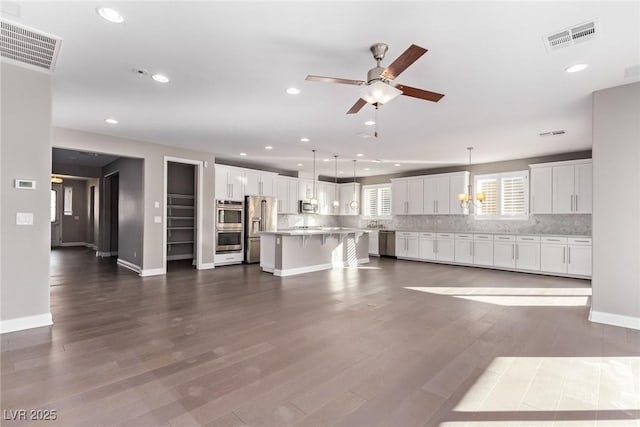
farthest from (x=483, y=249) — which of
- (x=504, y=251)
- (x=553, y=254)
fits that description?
(x=553, y=254)

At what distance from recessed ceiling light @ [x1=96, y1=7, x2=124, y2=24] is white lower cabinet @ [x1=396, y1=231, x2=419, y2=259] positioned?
26.7ft

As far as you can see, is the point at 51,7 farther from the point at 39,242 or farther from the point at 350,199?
the point at 350,199

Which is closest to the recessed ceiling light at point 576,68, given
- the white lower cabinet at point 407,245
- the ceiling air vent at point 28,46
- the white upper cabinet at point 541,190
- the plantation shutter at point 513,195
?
the white upper cabinet at point 541,190

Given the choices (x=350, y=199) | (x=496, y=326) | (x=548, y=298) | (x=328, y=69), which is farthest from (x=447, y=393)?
(x=350, y=199)

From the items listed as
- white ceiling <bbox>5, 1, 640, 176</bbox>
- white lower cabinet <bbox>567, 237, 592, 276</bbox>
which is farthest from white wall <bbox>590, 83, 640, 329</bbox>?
white lower cabinet <bbox>567, 237, 592, 276</bbox>

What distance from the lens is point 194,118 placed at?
15.8 ft

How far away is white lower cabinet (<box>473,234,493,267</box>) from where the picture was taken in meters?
7.65

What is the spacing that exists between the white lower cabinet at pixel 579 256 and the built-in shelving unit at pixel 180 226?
8896 mm

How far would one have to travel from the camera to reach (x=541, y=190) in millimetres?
7117

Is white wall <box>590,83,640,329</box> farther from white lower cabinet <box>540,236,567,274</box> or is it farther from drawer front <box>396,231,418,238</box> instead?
drawer front <box>396,231,418,238</box>

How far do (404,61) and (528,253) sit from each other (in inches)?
257

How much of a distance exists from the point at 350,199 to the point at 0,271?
897 centimetres

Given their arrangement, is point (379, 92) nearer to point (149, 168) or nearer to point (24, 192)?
point (24, 192)

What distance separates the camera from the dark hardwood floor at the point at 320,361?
1995 millimetres
